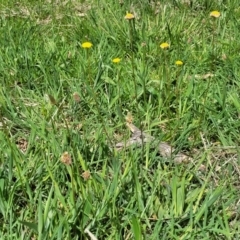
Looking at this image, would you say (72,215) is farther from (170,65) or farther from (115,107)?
(170,65)

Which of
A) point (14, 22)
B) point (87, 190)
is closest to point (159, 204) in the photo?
point (87, 190)

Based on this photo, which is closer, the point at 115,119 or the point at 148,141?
the point at 148,141

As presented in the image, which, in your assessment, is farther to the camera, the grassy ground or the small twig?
the small twig

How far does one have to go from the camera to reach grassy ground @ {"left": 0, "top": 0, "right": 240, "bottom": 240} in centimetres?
180

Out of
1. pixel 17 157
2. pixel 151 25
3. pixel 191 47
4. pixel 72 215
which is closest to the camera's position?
pixel 72 215

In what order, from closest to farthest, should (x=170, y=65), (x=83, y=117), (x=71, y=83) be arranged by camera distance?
(x=83, y=117) → (x=71, y=83) → (x=170, y=65)

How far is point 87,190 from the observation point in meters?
1.87

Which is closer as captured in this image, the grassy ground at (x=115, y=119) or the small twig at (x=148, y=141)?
the grassy ground at (x=115, y=119)

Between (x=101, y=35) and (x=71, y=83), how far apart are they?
56cm

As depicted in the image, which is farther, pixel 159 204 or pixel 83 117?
pixel 83 117

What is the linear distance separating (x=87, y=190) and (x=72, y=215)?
127 mm

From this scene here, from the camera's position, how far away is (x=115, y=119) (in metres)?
2.41

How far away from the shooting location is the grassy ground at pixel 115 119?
5.92ft

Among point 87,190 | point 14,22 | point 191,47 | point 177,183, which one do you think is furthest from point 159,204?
point 14,22
